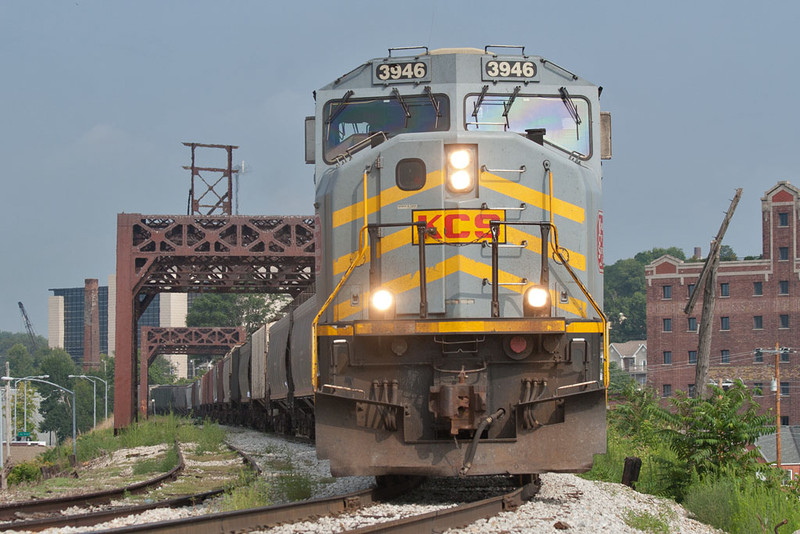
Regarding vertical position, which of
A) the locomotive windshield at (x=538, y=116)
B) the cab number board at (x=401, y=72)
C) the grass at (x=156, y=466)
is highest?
the cab number board at (x=401, y=72)

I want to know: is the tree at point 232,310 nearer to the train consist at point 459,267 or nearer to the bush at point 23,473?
the bush at point 23,473

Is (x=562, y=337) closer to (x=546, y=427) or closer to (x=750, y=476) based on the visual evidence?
(x=546, y=427)

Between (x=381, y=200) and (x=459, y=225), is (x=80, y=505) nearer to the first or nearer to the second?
(x=381, y=200)

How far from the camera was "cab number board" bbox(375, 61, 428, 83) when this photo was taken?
418 inches

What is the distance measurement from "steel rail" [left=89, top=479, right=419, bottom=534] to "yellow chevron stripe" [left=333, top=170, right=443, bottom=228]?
9.37 feet

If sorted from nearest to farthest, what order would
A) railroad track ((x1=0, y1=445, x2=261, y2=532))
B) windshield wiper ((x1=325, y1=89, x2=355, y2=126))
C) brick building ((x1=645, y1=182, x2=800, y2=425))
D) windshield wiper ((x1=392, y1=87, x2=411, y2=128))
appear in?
railroad track ((x1=0, y1=445, x2=261, y2=532))
windshield wiper ((x1=392, y1=87, x2=411, y2=128))
windshield wiper ((x1=325, y1=89, x2=355, y2=126))
brick building ((x1=645, y1=182, x2=800, y2=425))

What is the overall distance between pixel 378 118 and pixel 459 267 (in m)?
1.99

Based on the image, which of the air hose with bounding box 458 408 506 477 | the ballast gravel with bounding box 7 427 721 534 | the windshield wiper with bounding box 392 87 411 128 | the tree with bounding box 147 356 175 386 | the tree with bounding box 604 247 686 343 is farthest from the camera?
the tree with bounding box 147 356 175 386

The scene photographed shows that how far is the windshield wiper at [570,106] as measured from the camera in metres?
10.7

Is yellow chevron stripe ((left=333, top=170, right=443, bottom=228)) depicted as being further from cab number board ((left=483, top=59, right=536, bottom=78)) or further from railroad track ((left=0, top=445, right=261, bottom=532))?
railroad track ((left=0, top=445, right=261, bottom=532))

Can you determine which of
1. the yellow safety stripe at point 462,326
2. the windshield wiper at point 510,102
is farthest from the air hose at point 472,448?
the windshield wiper at point 510,102

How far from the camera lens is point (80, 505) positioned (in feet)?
38.4

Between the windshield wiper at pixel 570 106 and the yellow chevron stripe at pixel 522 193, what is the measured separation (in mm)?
953

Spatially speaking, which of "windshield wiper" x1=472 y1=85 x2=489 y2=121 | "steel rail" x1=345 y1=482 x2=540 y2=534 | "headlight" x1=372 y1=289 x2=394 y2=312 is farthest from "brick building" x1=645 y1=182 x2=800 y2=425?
"headlight" x1=372 y1=289 x2=394 y2=312
